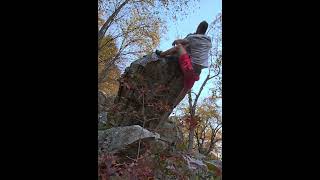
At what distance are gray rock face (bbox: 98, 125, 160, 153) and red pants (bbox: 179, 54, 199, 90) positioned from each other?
607 mm

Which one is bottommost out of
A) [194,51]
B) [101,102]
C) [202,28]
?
[101,102]

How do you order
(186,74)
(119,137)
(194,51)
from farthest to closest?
(186,74) < (194,51) < (119,137)

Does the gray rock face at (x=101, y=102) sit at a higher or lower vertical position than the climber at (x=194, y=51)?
Result: lower

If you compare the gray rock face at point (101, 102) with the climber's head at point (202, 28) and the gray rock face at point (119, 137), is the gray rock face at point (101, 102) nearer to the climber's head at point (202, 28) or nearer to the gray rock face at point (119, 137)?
the gray rock face at point (119, 137)

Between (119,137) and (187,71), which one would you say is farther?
(187,71)

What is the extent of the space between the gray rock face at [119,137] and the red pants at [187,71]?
61 centimetres

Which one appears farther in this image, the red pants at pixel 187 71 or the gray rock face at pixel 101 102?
the gray rock face at pixel 101 102

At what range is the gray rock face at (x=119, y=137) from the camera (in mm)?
2701

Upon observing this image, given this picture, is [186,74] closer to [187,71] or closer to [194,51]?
[187,71]

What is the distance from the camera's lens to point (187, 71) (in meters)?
3.09

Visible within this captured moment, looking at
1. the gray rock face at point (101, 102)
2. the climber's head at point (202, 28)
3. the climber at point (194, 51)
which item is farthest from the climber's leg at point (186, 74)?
the gray rock face at point (101, 102)

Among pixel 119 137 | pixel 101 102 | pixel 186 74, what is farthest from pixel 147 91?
pixel 101 102

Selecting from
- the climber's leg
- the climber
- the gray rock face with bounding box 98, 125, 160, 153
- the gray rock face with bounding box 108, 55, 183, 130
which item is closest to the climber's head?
the climber

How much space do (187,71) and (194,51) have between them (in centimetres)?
19
